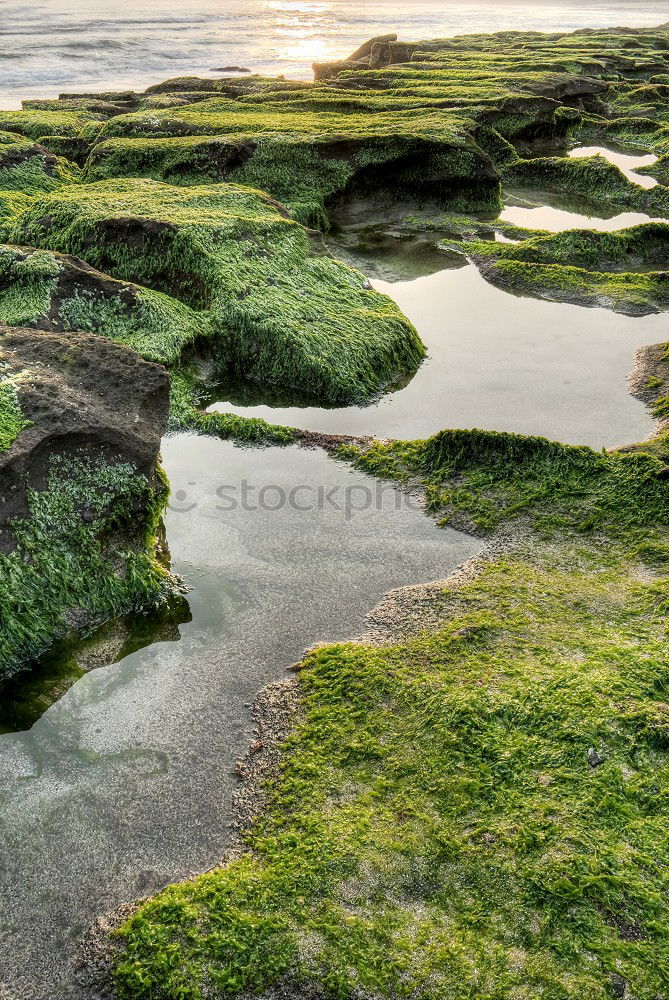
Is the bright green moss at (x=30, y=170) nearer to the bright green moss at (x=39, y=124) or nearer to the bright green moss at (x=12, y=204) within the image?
the bright green moss at (x=12, y=204)

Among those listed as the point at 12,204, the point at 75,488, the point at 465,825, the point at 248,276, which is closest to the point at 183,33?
the point at 12,204

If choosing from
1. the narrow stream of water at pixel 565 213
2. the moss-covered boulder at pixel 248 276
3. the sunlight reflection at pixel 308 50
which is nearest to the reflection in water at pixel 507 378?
the moss-covered boulder at pixel 248 276

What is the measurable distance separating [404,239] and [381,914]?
10.6 metres

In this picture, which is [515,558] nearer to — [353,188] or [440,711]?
[440,711]

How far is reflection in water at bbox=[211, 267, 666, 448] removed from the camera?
6754 millimetres

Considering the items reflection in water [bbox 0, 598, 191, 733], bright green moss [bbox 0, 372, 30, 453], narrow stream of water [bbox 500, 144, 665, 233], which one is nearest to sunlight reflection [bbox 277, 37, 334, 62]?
narrow stream of water [bbox 500, 144, 665, 233]

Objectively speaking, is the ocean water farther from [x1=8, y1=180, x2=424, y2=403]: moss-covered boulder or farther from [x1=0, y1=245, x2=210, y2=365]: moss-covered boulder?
[x1=0, y1=245, x2=210, y2=365]: moss-covered boulder

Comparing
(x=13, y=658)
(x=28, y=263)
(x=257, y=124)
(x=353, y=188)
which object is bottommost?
(x=13, y=658)

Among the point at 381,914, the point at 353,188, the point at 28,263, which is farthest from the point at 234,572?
the point at 353,188

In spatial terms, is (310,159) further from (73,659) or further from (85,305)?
(73,659)

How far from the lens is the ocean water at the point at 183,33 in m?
37.7

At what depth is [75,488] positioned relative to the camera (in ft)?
15.6

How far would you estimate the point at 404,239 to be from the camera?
1183cm

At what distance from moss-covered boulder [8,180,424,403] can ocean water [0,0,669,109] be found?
76.6ft
